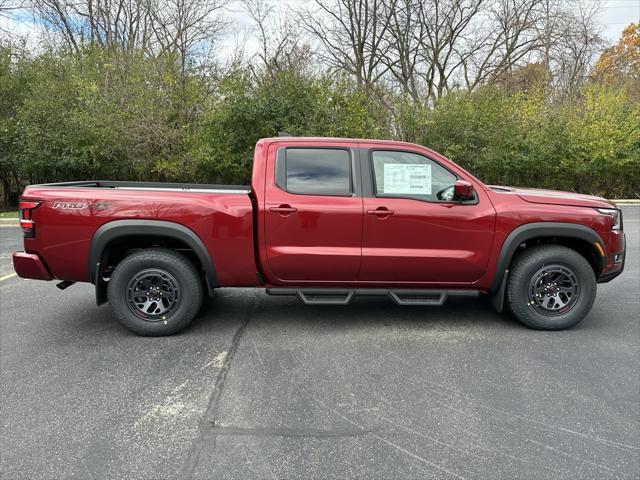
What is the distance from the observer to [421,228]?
4234 millimetres

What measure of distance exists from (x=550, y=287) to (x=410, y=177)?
1.74m

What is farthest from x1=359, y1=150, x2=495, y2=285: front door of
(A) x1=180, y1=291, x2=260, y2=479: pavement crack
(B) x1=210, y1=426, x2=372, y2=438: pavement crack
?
(B) x1=210, y1=426, x2=372, y2=438: pavement crack

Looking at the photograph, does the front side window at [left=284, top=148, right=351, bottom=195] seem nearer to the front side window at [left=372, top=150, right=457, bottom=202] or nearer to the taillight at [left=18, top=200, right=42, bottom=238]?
the front side window at [left=372, top=150, right=457, bottom=202]

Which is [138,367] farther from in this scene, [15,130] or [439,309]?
[15,130]

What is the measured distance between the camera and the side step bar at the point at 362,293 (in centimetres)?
433

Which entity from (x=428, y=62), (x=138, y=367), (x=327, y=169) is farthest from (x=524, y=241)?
(x=428, y=62)

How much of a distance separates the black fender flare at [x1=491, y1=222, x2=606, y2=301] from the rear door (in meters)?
1.36

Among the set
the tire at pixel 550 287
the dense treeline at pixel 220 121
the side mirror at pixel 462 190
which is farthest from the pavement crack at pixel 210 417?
the dense treeline at pixel 220 121

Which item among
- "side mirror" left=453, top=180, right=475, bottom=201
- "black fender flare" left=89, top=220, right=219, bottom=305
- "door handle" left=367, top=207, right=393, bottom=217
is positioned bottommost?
"black fender flare" left=89, top=220, right=219, bottom=305

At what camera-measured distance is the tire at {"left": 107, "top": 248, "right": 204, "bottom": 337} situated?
4195 millimetres

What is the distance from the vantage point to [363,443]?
2.67m

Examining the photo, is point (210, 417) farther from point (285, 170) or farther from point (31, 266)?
point (31, 266)

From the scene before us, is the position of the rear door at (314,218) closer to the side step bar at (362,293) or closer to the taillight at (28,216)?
the side step bar at (362,293)

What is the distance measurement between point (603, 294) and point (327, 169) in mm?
4068
